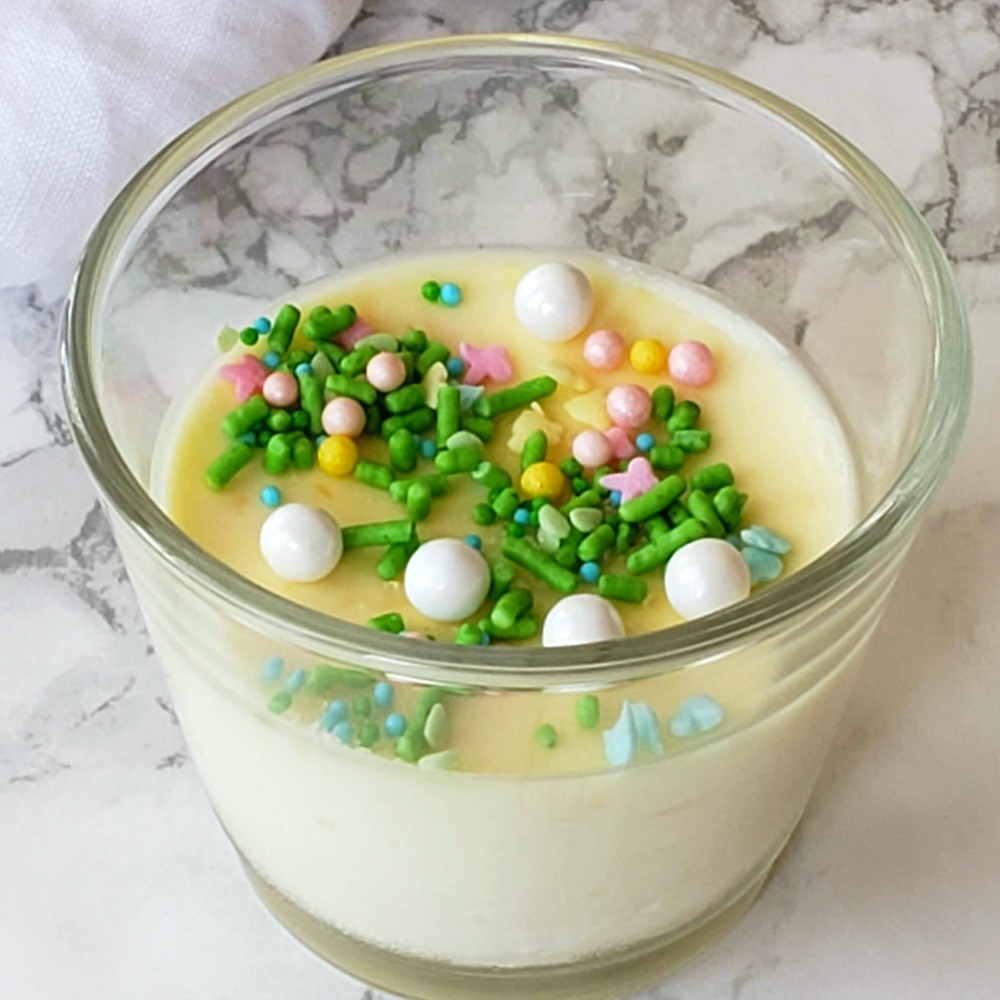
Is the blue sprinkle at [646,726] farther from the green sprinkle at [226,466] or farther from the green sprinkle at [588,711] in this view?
the green sprinkle at [226,466]

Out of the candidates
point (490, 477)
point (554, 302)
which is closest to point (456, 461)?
point (490, 477)

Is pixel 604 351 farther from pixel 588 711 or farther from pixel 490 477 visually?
pixel 588 711

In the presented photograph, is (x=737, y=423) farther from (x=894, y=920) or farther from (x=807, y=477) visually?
(x=894, y=920)

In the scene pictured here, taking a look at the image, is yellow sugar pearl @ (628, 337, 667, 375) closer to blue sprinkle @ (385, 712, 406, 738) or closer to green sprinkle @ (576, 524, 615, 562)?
green sprinkle @ (576, 524, 615, 562)

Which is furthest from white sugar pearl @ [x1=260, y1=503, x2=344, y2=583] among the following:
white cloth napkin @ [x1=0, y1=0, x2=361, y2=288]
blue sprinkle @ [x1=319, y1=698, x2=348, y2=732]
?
white cloth napkin @ [x1=0, y1=0, x2=361, y2=288]

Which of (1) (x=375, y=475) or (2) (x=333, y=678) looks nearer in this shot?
(2) (x=333, y=678)
